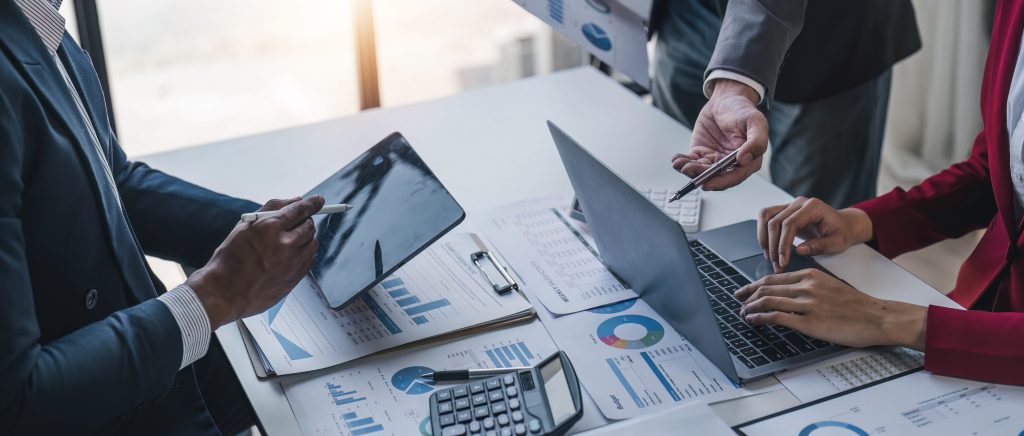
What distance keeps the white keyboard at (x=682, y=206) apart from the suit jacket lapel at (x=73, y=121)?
743 mm

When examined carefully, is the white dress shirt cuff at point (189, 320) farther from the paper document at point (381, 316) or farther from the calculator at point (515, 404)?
the calculator at point (515, 404)

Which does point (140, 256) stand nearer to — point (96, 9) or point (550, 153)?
point (550, 153)

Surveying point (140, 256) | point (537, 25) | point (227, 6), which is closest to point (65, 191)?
point (140, 256)

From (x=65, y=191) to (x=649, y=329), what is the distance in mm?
722

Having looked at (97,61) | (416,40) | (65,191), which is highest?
(65,191)

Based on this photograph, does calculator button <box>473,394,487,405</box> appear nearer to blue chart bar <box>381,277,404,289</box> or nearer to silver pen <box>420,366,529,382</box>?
silver pen <box>420,366,529,382</box>

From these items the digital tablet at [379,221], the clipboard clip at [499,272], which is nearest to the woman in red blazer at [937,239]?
the clipboard clip at [499,272]

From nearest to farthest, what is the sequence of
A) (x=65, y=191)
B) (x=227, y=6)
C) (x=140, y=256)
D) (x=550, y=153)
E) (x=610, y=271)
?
(x=65, y=191)
(x=140, y=256)
(x=610, y=271)
(x=550, y=153)
(x=227, y=6)

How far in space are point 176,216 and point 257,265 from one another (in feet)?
1.05

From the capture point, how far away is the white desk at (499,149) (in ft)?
5.26

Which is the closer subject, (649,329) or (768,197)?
(649,329)

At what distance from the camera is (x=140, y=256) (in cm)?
121

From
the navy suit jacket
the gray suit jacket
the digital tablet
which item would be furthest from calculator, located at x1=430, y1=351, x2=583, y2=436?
the gray suit jacket

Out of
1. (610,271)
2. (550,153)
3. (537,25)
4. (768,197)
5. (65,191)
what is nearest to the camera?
(65,191)
